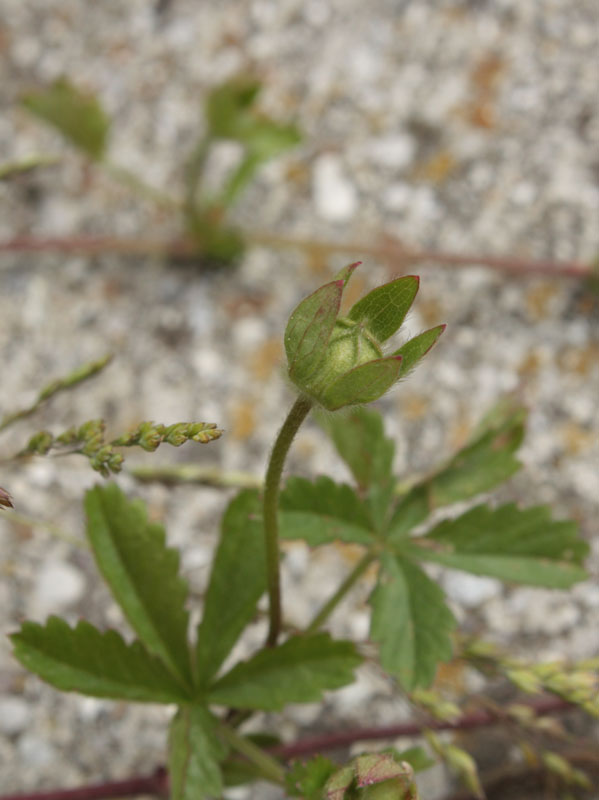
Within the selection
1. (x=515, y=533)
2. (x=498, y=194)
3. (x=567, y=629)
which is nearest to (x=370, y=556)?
(x=515, y=533)

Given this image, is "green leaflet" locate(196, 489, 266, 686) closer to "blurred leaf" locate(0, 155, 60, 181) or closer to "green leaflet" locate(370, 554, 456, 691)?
"green leaflet" locate(370, 554, 456, 691)

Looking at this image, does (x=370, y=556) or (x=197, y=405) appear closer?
(x=370, y=556)

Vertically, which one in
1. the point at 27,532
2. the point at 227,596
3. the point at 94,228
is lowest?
the point at 227,596

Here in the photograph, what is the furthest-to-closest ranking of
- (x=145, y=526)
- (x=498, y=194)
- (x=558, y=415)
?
(x=498, y=194), (x=558, y=415), (x=145, y=526)

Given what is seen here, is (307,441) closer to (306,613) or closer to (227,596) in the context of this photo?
(306,613)

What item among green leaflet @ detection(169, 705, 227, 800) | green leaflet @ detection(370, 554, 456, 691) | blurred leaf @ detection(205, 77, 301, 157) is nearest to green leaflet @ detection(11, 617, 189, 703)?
green leaflet @ detection(169, 705, 227, 800)

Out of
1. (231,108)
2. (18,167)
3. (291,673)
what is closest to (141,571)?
(291,673)

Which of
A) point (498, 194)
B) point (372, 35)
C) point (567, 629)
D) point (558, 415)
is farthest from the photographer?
point (372, 35)
